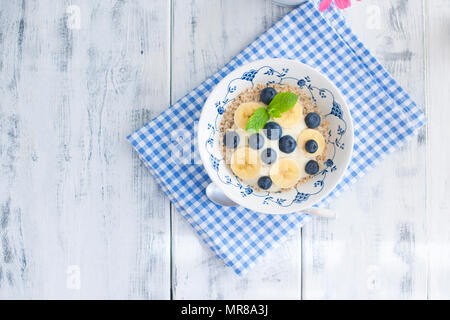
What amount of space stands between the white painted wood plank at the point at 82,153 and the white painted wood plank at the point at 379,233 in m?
0.41

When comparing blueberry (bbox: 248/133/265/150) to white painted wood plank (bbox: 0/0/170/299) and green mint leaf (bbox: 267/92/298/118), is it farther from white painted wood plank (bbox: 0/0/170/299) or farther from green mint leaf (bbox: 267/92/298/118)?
white painted wood plank (bbox: 0/0/170/299)

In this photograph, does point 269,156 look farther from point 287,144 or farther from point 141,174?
point 141,174

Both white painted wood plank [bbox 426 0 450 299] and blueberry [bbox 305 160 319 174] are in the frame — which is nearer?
blueberry [bbox 305 160 319 174]

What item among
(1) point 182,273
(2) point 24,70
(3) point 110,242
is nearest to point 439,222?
(1) point 182,273

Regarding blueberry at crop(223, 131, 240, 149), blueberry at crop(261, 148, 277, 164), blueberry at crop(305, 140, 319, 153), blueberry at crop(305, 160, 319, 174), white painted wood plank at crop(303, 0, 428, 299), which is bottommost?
white painted wood plank at crop(303, 0, 428, 299)

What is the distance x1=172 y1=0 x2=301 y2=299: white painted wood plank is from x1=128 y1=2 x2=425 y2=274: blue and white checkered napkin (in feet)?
0.15

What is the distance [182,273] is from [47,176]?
428 mm

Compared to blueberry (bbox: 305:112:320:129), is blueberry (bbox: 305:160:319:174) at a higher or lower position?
lower

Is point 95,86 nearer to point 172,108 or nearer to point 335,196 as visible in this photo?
point 172,108

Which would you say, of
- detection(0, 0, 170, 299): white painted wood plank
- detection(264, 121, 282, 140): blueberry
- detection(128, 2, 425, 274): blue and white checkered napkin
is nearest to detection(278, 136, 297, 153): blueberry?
detection(264, 121, 282, 140): blueberry

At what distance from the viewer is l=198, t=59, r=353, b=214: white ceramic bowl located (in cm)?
92

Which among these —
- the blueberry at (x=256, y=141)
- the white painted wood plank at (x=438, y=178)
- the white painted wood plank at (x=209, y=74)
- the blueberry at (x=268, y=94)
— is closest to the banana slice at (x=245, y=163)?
the blueberry at (x=256, y=141)

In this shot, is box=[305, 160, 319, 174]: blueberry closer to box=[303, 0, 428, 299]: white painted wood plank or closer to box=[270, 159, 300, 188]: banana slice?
box=[270, 159, 300, 188]: banana slice

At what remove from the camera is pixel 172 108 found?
1039mm
